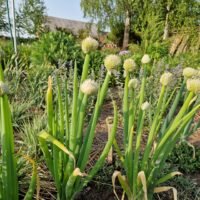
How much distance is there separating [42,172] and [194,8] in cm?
1874

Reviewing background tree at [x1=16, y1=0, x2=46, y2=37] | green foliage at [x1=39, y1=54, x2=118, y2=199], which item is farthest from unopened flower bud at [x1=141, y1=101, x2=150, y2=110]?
background tree at [x1=16, y1=0, x2=46, y2=37]

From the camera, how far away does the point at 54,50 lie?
5.35 metres

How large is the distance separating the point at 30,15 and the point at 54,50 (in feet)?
47.7

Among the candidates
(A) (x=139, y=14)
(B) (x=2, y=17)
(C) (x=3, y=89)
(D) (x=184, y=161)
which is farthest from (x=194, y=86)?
(A) (x=139, y=14)

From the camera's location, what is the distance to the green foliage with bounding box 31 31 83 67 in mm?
5285

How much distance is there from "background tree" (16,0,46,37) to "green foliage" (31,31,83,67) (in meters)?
13.7

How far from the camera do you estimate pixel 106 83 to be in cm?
122

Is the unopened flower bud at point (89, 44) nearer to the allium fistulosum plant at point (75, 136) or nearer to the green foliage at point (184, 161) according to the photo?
the allium fistulosum plant at point (75, 136)

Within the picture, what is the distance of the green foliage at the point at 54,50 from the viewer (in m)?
5.29

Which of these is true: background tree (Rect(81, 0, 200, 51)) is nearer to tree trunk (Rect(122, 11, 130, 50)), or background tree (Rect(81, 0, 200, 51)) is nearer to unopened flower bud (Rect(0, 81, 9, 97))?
tree trunk (Rect(122, 11, 130, 50))

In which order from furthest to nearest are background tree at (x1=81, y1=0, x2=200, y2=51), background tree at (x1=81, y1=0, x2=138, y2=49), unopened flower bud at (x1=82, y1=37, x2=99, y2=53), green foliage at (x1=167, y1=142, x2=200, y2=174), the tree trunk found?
the tree trunk, background tree at (x1=81, y1=0, x2=138, y2=49), background tree at (x1=81, y1=0, x2=200, y2=51), green foliage at (x1=167, y1=142, x2=200, y2=174), unopened flower bud at (x1=82, y1=37, x2=99, y2=53)

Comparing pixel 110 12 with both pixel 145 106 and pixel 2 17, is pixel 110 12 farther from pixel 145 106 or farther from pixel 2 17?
pixel 145 106

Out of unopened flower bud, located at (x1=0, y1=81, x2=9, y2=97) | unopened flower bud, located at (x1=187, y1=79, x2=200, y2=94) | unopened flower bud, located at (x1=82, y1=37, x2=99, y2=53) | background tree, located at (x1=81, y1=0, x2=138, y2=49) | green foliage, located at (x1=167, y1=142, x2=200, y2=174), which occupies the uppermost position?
background tree, located at (x1=81, y1=0, x2=138, y2=49)

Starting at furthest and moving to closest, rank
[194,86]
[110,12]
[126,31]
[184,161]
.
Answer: [126,31] → [110,12] → [184,161] → [194,86]
